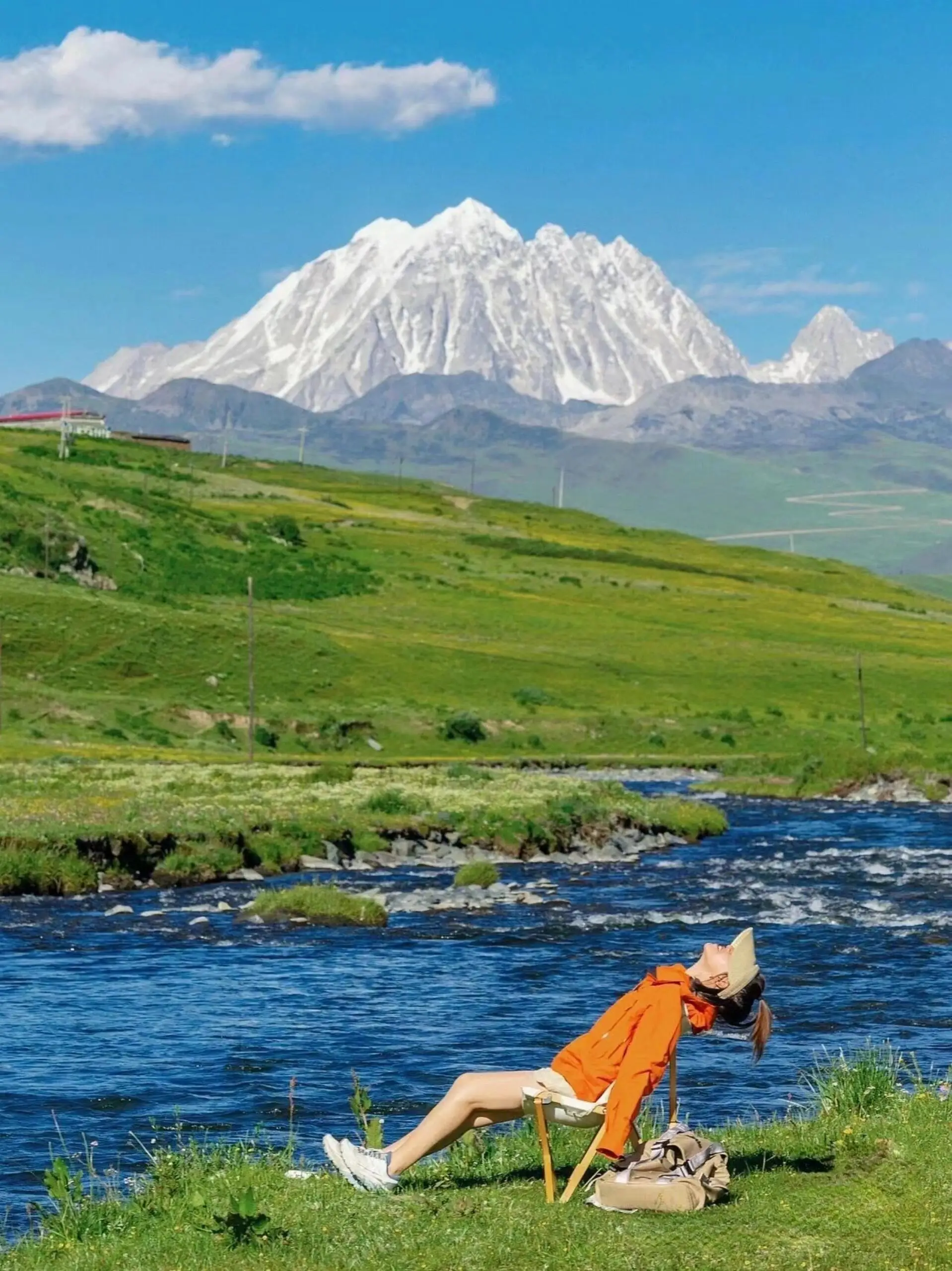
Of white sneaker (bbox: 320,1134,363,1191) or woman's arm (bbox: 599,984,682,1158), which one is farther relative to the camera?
white sneaker (bbox: 320,1134,363,1191)

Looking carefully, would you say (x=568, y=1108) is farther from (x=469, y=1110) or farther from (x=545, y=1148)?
(x=469, y=1110)

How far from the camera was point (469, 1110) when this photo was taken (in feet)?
43.6

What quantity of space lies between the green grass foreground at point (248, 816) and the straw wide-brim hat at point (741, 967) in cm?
2870

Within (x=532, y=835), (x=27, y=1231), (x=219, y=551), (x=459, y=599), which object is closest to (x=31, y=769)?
(x=532, y=835)

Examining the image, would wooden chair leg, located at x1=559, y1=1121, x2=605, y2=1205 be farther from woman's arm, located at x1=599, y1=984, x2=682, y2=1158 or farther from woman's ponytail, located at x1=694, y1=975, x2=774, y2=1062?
woman's ponytail, located at x1=694, y1=975, x2=774, y2=1062

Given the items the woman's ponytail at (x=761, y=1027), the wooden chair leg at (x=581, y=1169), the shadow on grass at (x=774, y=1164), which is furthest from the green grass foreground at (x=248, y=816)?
the woman's ponytail at (x=761, y=1027)

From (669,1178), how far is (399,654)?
104507mm

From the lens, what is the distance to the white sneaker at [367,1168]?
13508mm

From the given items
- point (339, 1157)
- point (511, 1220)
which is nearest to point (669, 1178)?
point (511, 1220)

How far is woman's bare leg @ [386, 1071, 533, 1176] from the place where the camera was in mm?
13281

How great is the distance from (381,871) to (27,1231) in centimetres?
3193

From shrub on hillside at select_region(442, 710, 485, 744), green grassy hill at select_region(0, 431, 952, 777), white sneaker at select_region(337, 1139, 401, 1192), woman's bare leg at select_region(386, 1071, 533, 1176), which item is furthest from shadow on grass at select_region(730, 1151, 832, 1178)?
shrub on hillside at select_region(442, 710, 485, 744)

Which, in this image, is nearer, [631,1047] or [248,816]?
[631,1047]

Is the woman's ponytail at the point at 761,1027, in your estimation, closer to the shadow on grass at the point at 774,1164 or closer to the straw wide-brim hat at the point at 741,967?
the straw wide-brim hat at the point at 741,967
